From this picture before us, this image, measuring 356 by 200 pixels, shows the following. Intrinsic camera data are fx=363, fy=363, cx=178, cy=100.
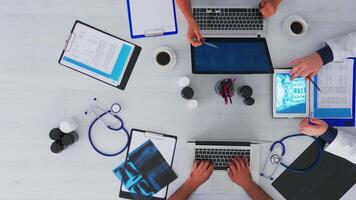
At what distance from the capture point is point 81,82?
157 centimetres

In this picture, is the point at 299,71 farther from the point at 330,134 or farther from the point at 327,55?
the point at 330,134

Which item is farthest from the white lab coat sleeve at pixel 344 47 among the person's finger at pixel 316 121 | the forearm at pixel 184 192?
the forearm at pixel 184 192

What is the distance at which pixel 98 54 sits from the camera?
5.14 ft

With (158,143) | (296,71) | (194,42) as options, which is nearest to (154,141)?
(158,143)

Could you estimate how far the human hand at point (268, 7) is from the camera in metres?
1.50

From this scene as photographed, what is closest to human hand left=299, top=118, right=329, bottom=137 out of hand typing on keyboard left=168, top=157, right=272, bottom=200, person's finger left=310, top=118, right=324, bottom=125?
person's finger left=310, top=118, right=324, bottom=125

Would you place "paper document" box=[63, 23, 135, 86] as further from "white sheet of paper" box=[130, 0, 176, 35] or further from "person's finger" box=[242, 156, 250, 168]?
"person's finger" box=[242, 156, 250, 168]

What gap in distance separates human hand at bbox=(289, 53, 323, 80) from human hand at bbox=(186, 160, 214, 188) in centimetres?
52

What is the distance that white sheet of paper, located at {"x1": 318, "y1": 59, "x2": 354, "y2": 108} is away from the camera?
1.57m

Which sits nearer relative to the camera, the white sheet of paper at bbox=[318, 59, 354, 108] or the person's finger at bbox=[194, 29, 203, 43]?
the person's finger at bbox=[194, 29, 203, 43]

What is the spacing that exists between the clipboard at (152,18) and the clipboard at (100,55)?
77mm

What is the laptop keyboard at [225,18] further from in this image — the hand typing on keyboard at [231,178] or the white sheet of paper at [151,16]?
the hand typing on keyboard at [231,178]

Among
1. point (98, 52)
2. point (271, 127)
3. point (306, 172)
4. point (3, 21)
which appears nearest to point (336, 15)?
point (271, 127)

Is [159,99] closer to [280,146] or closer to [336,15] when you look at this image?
[280,146]
